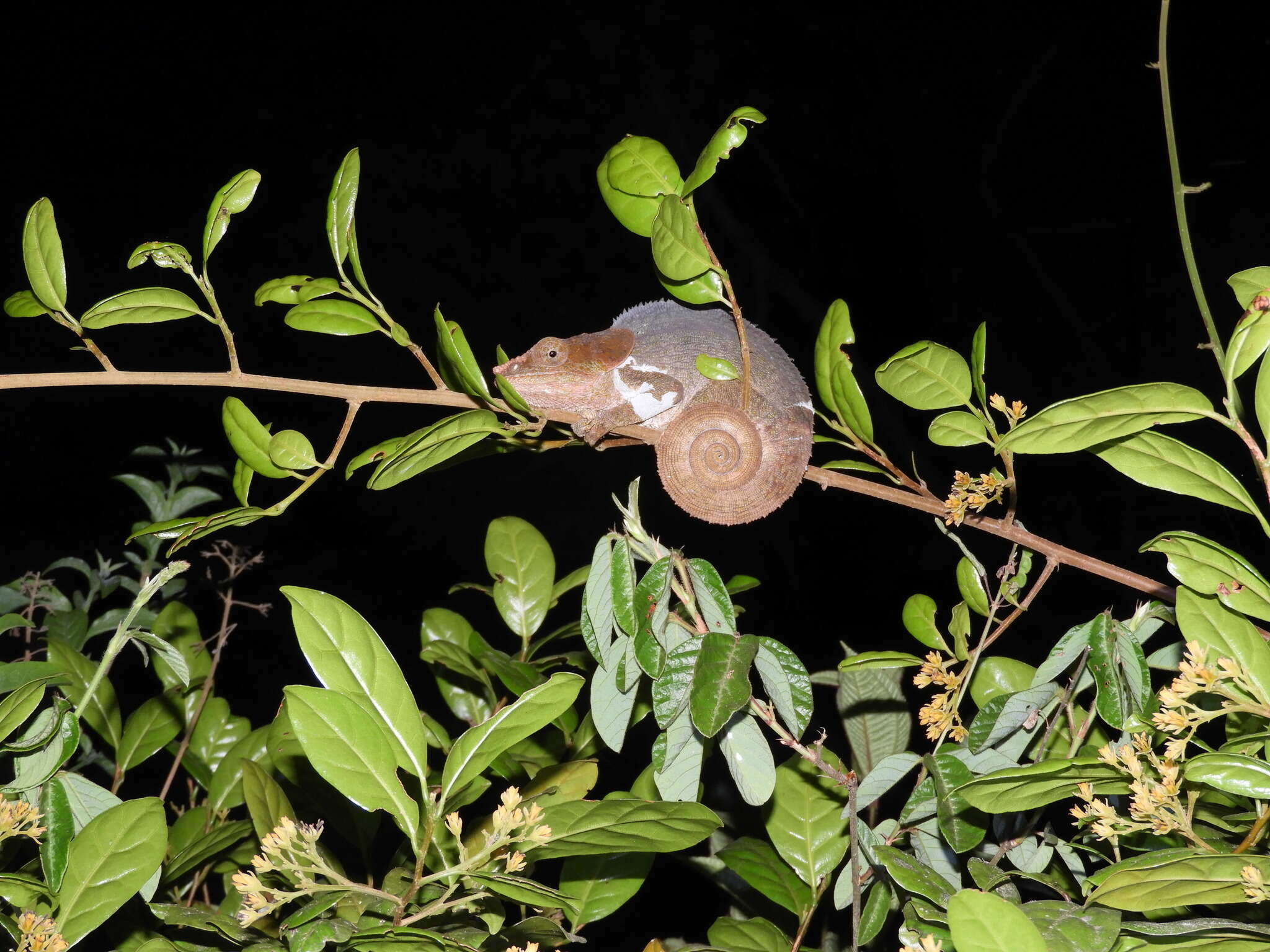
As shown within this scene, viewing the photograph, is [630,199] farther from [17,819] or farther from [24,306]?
[17,819]

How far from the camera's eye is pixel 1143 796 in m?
0.54

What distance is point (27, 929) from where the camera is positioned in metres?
0.58

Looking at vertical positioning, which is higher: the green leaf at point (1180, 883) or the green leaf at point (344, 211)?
the green leaf at point (344, 211)

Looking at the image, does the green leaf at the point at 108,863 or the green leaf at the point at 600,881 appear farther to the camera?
the green leaf at the point at 600,881

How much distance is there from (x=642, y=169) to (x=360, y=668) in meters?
0.38

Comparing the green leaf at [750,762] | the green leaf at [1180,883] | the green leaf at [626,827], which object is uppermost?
the green leaf at [626,827]

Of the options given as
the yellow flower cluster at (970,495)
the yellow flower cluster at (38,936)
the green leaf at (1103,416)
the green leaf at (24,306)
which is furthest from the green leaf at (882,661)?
the green leaf at (24,306)

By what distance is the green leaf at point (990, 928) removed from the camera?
46 cm

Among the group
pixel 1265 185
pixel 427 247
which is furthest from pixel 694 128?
pixel 1265 185

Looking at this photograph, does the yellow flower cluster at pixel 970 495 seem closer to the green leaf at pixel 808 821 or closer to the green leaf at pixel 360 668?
the green leaf at pixel 808 821

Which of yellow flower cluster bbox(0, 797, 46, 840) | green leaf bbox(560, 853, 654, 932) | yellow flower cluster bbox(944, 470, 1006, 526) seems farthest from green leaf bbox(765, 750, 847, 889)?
yellow flower cluster bbox(0, 797, 46, 840)

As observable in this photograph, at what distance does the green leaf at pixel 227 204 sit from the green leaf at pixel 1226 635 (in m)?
0.68

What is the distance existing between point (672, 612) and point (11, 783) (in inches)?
19.1

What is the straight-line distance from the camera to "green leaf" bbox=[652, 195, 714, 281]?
666mm
